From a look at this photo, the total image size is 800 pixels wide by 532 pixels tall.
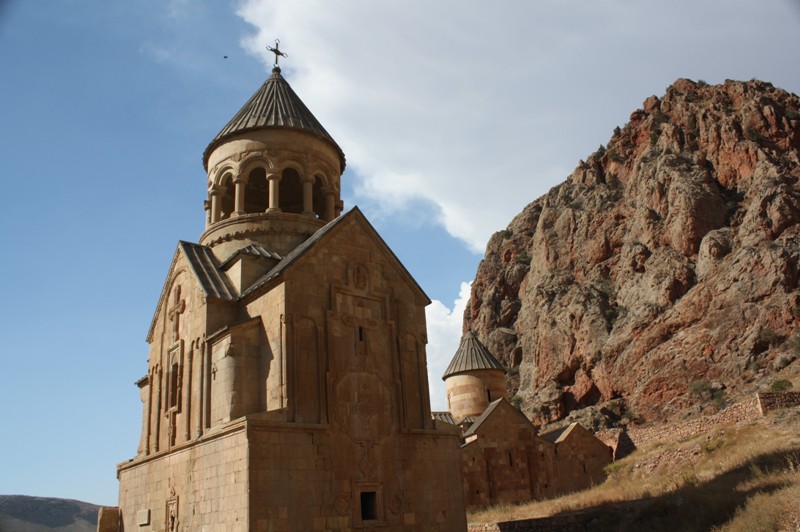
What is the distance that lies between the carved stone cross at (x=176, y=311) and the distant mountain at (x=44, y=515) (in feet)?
147

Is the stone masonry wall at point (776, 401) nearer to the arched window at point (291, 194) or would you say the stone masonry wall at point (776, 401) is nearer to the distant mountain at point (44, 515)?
the arched window at point (291, 194)

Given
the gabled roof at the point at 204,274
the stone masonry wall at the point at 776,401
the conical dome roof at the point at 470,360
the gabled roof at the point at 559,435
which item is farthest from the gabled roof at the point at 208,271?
the stone masonry wall at the point at 776,401

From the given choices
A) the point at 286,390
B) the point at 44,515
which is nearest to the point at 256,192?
the point at 286,390

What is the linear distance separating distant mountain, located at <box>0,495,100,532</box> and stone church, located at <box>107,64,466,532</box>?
45.1m

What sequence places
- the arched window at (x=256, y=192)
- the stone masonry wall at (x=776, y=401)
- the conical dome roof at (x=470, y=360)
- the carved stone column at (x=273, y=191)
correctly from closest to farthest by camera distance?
the carved stone column at (x=273, y=191) < the arched window at (x=256, y=192) < the stone masonry wall at (x=776, y=401) < the conical dome roof at (x=470, y=360)

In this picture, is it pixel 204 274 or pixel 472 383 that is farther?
pixel 472 383

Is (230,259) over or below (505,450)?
over

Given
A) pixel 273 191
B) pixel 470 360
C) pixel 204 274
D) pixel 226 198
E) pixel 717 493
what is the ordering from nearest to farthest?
1. pixel 717 493
2. pixel 204 274
3. pixel 273 191
4. pixel 226 198
5. pixel 470 360

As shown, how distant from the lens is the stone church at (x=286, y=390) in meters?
9.02

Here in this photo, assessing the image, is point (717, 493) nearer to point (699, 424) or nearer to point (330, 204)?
point (330, 204)

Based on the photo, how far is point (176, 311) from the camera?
1179cm

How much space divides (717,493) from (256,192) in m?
11.2

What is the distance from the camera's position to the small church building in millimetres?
17859

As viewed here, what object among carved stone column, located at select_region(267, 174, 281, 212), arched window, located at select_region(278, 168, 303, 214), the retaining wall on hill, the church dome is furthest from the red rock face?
carved stone column, located at select_region(267, 174, 281, 212)
